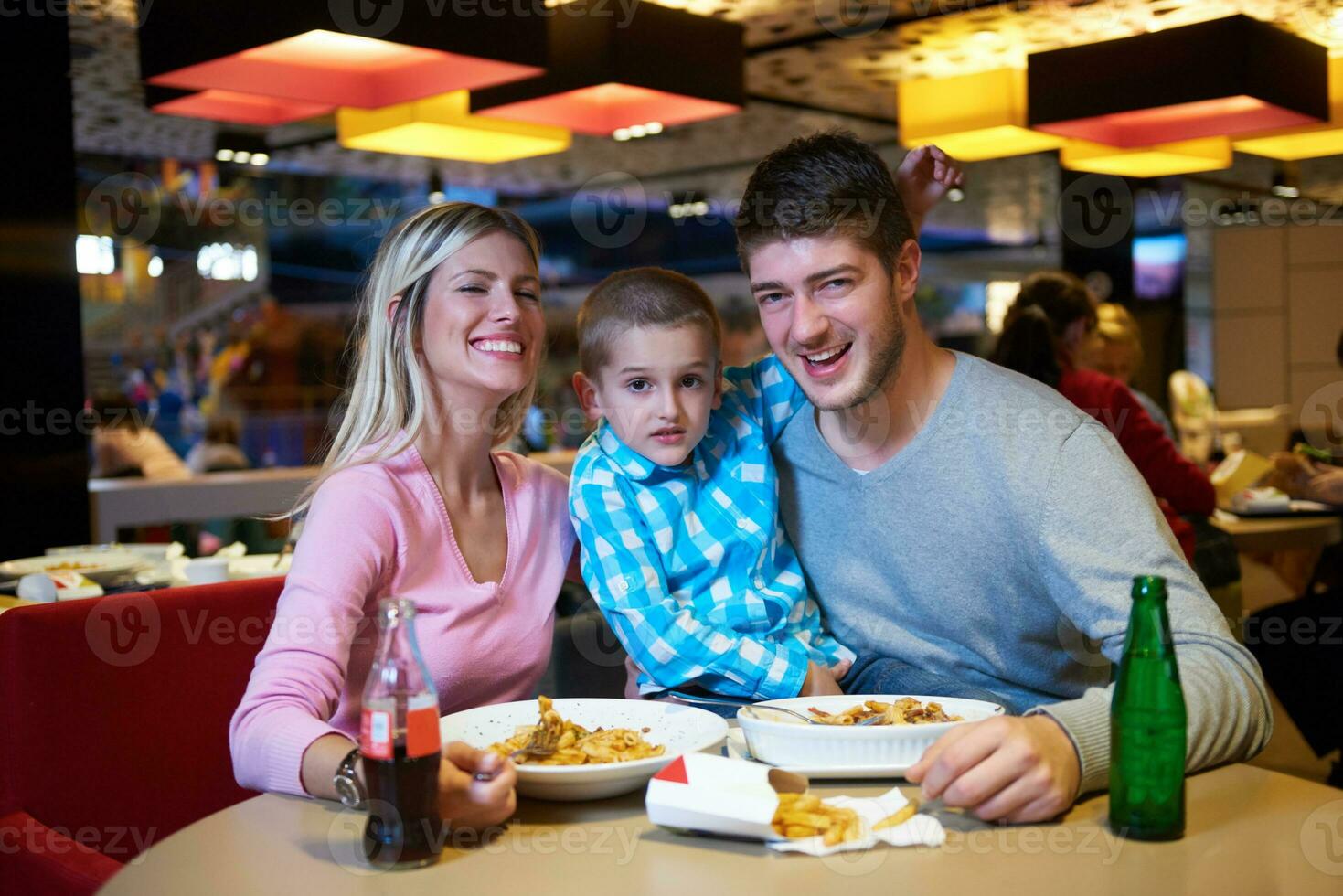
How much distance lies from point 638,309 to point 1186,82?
12.2 feet

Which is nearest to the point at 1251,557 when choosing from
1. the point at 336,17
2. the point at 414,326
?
the point at 336,17

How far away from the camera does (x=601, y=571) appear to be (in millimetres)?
1861

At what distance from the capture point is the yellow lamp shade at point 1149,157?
6.11m

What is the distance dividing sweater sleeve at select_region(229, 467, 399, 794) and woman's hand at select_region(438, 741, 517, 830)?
22 centimetres

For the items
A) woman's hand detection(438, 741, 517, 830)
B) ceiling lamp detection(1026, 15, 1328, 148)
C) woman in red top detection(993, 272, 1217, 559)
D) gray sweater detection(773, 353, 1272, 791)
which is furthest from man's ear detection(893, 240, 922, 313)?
ceiling lamp detection(1026, 15, 1328, 148)

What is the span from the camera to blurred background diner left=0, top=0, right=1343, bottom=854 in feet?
13.3

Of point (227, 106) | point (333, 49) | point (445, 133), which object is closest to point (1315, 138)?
point (445, 133)

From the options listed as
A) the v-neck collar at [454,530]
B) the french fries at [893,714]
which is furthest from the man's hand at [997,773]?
the v-neck collar at [454,530]

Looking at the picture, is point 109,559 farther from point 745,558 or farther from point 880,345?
point 880,345

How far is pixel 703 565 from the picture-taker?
1927 mm

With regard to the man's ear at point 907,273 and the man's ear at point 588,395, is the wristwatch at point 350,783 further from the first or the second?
the man's ear at point 907,273

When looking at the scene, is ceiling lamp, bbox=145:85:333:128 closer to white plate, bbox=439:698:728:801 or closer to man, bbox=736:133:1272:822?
man, bbox=736:133:1272:822

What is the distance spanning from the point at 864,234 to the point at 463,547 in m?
0.77

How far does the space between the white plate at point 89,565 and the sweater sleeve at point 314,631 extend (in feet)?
5.79
